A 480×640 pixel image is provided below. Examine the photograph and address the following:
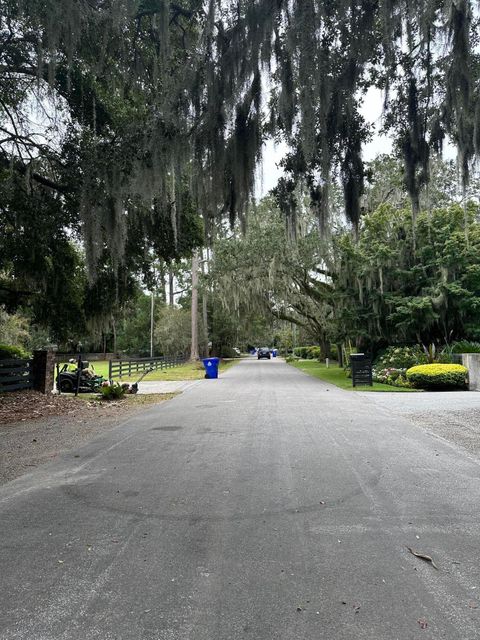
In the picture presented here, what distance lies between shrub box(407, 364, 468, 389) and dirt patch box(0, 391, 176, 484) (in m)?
7.64

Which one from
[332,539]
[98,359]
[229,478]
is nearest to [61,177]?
[229,478]

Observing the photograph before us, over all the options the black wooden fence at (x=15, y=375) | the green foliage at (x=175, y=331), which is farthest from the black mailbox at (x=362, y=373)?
the green foliage at (x=175, y=331)

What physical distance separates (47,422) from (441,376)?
35.8 feet

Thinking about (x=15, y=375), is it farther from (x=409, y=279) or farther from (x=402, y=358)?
(x=409, y=279)

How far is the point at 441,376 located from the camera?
13656 millimetres

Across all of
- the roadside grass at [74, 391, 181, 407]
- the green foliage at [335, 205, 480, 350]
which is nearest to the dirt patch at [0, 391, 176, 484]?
the roadside grass at [74, 391, 181, 407]

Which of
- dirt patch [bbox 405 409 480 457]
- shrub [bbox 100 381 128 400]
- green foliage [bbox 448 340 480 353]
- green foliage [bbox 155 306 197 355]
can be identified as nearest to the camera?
dirt patch [bbox 405 409 480 457]

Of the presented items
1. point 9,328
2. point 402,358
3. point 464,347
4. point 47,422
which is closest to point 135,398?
point 47,422

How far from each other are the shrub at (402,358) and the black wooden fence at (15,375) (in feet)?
40.8

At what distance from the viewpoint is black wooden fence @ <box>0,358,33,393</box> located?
11.6m

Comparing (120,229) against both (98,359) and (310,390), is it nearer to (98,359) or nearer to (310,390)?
(310,390)

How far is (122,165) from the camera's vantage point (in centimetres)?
737

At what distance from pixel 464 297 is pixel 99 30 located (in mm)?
14346

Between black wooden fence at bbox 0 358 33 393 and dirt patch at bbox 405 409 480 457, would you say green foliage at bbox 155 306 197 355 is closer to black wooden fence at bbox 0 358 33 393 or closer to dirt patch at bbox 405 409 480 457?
black wooden fence at bbox 0 358 33 393
